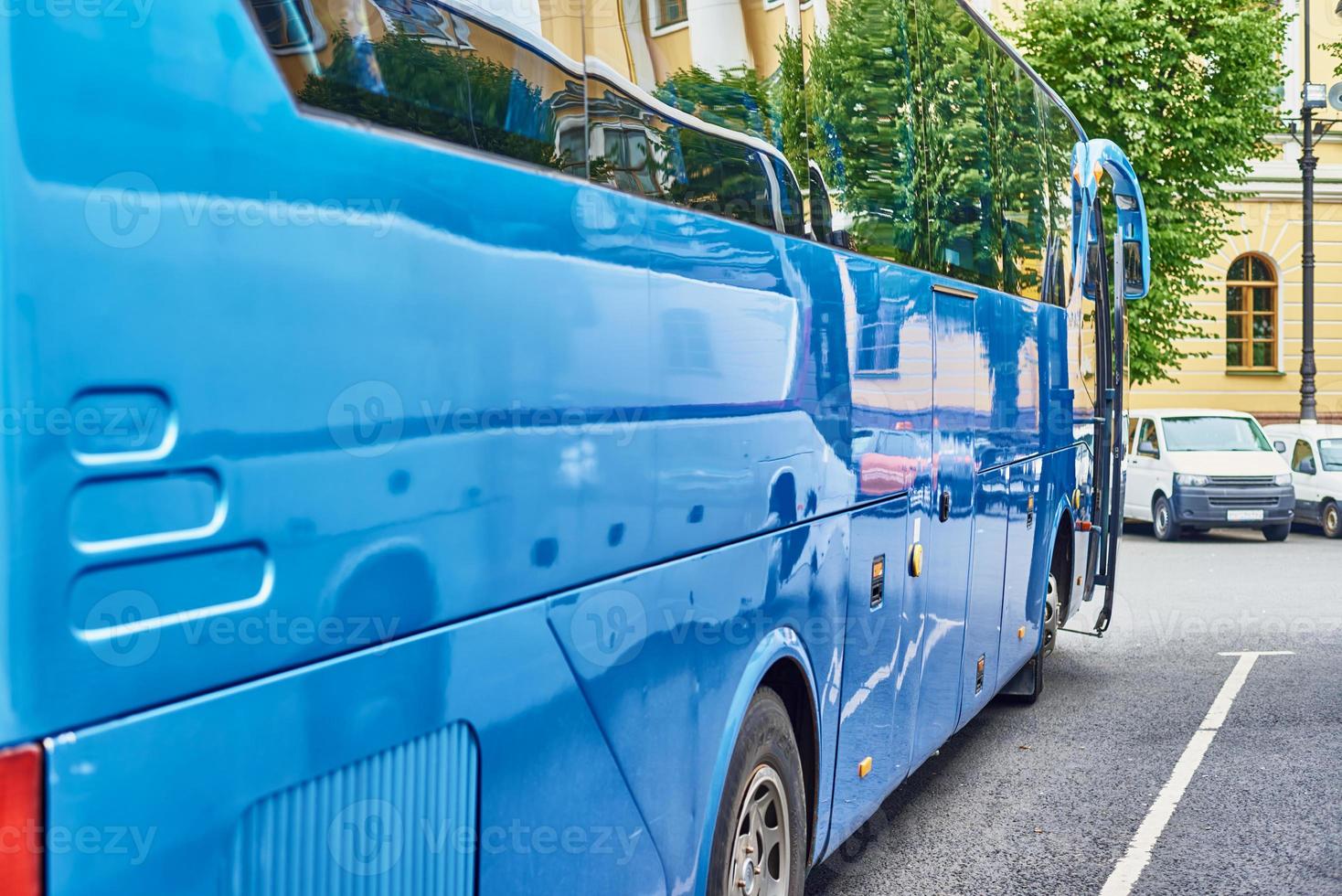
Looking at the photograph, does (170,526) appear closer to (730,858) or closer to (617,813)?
(617,813)

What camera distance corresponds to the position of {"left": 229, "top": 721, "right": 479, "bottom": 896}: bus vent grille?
75.5 inches

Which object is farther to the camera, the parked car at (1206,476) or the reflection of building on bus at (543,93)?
the parked car at (1206,476)

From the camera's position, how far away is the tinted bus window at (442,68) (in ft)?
6.73

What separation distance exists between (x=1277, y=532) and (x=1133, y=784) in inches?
570

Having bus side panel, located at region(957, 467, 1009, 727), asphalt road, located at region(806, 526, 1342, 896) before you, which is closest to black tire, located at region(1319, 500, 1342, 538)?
asphalt road, located at region(806, 526, 1342, 896)

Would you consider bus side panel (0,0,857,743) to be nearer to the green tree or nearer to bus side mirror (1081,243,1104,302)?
bus side mirror (1081,243,1104,302)

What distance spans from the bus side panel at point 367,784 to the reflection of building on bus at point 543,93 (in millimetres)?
823

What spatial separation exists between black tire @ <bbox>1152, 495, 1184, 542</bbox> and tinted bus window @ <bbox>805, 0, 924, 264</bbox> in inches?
616

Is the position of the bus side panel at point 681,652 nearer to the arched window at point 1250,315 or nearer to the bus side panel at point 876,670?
the bus side panel at point 876,670

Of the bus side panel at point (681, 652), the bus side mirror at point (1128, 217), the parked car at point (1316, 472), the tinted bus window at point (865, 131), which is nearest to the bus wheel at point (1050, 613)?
the bus side mirror at point (1128, 217)

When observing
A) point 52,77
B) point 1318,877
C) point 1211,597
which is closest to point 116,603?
point 52,77

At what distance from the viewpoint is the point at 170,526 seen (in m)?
1.72

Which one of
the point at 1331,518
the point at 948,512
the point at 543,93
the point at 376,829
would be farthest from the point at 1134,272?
the point at 1331,518

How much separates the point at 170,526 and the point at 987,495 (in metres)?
5.09
